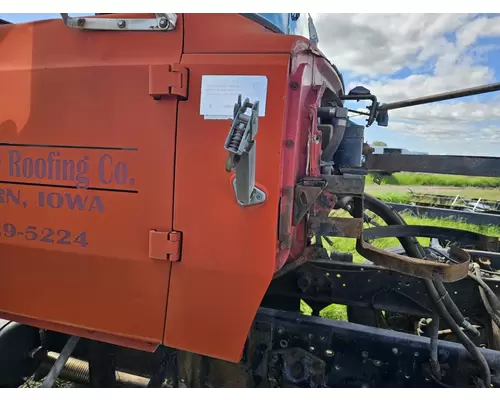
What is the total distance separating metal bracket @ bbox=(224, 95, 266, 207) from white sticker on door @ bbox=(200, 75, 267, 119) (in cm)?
20

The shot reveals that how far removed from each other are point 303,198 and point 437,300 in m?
1.07

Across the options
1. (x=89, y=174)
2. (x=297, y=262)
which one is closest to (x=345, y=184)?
(x=297, y=262)

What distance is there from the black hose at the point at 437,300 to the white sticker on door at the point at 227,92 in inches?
40.4

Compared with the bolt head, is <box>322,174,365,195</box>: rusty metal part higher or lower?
lower

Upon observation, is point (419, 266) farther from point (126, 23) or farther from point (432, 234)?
point (126, 23)

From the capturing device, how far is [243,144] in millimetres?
1232

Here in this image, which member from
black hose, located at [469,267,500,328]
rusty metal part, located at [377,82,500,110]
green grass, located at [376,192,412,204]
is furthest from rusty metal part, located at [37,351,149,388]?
green grass, located at [376,192,412,204]

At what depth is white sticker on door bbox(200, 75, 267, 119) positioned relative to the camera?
147cm

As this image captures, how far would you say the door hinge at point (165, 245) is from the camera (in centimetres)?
159

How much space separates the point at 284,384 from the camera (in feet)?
6.57

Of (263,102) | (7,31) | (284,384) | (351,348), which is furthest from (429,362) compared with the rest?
(7,31)

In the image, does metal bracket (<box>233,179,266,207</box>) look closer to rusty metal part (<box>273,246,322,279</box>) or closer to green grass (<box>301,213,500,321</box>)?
rusty metal part (<box>273,246,322,279</box>)

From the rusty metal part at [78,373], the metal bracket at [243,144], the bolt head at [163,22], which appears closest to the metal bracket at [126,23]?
the bolt head at [163,22]

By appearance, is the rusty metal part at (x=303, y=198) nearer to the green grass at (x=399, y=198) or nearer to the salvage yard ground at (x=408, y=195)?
the salvage yard ground at (x=408, y=195)
